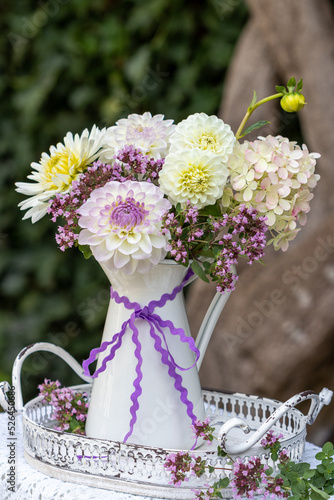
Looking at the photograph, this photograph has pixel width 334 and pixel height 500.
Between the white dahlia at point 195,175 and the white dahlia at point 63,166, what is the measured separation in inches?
4.6

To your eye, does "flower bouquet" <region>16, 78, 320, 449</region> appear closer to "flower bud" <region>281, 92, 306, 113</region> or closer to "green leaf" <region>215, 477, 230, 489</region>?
"flower bud" <region>281, 92, 306, 113</region>

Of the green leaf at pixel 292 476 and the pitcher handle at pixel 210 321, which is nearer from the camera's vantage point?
the green leaf at pixel 292 476

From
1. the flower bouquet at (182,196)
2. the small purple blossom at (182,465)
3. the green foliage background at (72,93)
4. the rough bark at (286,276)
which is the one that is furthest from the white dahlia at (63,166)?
the green foliage background at (72,93)

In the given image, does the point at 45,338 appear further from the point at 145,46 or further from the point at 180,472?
the point at 180,472

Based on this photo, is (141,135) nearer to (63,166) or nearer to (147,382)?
(63,166)

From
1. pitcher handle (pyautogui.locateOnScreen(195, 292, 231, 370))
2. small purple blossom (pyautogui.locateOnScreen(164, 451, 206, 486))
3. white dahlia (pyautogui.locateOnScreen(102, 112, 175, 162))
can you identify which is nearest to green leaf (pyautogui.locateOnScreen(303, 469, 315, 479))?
small purple blossom (pyautogui.locateOnScreen(164, 451, 206, 486))

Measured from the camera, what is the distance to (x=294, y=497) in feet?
2.35

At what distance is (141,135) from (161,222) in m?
0.14

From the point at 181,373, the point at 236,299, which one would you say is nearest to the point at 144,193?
the point at 181,373

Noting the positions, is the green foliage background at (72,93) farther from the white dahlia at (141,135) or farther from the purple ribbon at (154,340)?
the purple ribbon at (154,340)

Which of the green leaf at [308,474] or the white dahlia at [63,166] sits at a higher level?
the white dahlia at [63,166]

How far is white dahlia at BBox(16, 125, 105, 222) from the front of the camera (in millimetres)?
844

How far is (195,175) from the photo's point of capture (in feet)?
2.57

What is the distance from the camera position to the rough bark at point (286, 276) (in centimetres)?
161
